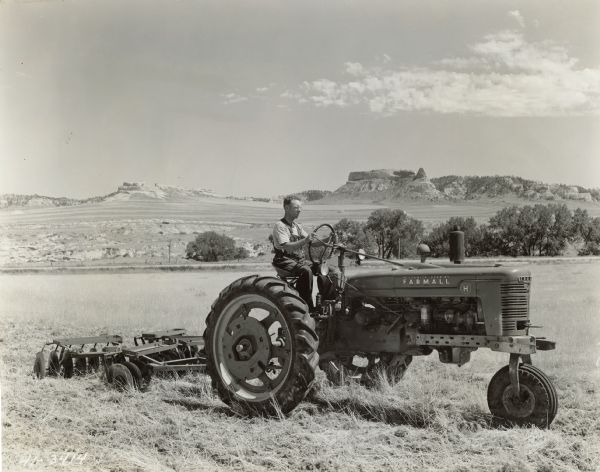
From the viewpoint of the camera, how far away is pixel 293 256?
22.0 feet

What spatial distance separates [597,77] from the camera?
6.62 metres

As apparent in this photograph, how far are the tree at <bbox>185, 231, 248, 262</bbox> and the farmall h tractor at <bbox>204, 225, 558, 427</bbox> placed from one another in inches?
A: 918

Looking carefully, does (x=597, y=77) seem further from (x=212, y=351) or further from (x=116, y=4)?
(x=116, y=4)

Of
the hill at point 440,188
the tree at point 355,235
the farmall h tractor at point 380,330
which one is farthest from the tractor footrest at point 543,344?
the hill at point 440,188

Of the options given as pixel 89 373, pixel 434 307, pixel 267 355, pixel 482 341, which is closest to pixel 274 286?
→ pixel 267 355

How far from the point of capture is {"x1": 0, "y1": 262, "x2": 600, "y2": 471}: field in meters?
4.86

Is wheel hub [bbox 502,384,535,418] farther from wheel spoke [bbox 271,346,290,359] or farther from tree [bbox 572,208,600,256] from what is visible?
tree [bbox 572,208,600,256]

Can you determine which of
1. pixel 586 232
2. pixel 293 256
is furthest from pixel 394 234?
pixel 293 256

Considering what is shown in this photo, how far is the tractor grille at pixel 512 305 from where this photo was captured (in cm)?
552

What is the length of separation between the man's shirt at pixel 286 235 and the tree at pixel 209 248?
22998 mm

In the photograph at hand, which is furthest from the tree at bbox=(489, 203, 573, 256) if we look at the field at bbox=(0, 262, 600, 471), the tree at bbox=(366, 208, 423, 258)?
the field at bbox=(0, 262, 600, 471)

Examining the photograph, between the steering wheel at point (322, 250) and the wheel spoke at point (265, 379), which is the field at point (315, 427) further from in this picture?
the steering wheel at point (322, 250)

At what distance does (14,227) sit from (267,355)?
45.8ft

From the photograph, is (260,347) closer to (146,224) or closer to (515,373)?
(515,373)
